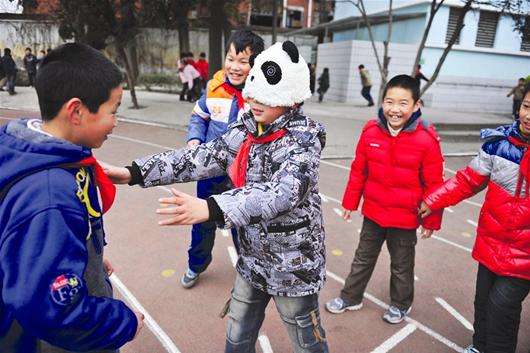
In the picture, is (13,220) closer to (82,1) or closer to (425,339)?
(425,339)

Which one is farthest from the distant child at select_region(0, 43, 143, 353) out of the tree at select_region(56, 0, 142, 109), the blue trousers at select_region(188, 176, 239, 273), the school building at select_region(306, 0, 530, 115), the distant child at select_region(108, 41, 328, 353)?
the school building at select_region(306, 0, 530, 115)

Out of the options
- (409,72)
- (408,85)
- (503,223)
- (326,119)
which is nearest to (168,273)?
(408,85)

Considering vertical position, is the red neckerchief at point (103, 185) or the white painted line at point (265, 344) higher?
the red neckerchief at point (103, 185)

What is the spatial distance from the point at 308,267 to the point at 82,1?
12686mm

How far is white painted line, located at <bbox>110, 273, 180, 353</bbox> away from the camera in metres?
2.99

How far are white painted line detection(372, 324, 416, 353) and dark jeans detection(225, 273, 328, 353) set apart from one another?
3.26 feet

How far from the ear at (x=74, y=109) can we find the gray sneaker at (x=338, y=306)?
264cm

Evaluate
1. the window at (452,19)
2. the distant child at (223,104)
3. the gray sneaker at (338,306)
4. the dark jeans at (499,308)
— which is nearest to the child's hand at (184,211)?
the distant child at (223,104)

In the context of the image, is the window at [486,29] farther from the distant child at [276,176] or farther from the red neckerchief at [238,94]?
the distant child at [276,176]

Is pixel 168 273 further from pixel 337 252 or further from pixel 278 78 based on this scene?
pixel 278 78

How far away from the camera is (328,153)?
918 centimetres

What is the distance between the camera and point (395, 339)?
3201 millimetres

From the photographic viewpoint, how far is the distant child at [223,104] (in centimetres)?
310

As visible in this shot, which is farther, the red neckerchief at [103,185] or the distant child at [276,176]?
the distant child at [276,176]
